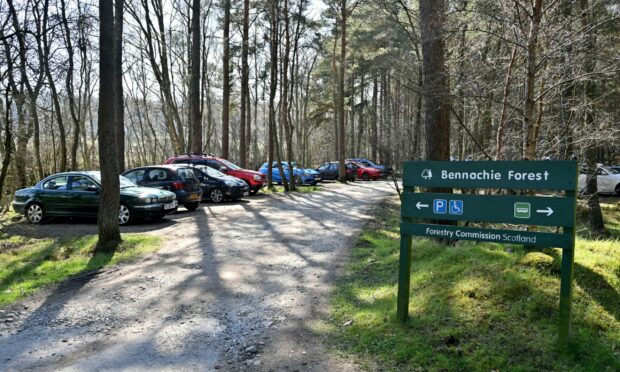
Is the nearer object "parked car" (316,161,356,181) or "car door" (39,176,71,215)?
"car door" (39,176,71,215)

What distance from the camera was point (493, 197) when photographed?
13.1 feet

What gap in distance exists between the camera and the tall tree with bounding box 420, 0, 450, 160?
7570 mm

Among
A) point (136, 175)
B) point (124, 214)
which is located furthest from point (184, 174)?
point (124, 214)

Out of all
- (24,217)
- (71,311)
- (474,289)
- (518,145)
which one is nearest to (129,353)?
(71,311)

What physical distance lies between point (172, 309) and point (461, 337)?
11.4 ft

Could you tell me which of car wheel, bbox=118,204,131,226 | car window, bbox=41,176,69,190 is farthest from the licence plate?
car window, bbox=41,176,69,190

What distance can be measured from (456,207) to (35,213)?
40.9 feet

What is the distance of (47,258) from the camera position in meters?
8.40

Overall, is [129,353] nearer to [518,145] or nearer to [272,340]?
[272,340]

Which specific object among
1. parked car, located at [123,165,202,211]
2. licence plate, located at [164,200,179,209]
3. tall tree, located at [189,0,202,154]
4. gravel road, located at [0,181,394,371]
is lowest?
gravel road, located at [0,181,394,371]

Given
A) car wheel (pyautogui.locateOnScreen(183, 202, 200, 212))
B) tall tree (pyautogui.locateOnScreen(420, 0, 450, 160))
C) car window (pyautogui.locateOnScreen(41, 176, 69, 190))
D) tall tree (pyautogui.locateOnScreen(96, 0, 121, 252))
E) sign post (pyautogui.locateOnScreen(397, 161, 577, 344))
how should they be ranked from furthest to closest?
car wheel (pyautogui.locateOnScreen(183, 202, 200, 212)) → car window (pyautogui.locateOnScreen(41, 176, 69, 190)) → tall tree (pyautogui.locateOnScreen(96, 0, 121, 252)) → tall tree (pyautogui.locateOnScreen(420, 0, 450, 160)) → sign post (pyautogui.locateOnScreen(397, 161, 577, 344))

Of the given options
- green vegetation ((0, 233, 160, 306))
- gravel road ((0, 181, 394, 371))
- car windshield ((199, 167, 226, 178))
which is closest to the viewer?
gravel road ((0, 181, 394, 371))

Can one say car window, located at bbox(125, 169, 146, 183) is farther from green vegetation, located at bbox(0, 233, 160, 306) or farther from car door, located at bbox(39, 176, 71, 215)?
green vegetation, located at bbox(0, 233, 160, 306)

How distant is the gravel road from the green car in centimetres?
202
